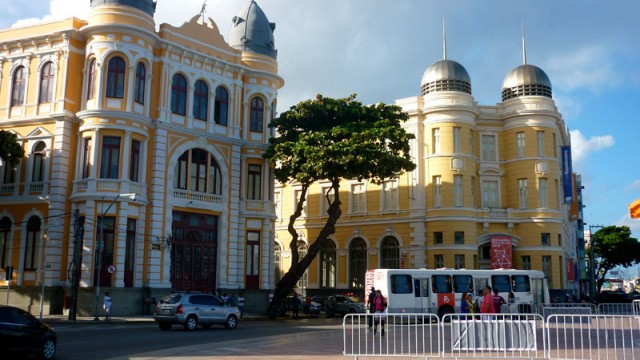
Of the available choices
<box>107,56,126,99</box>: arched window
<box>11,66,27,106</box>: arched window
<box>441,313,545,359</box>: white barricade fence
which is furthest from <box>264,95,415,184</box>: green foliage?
<box>441,313,545,359</box>: white barricade fence

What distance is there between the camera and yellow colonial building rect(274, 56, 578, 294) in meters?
47.6

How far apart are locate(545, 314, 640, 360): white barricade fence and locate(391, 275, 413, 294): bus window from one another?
1699 cm

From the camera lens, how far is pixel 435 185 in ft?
158

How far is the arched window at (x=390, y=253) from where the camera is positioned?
164ft

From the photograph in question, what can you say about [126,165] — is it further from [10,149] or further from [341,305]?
[341,305]

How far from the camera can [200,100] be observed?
128 ft

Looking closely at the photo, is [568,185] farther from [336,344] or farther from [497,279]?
[336,344]

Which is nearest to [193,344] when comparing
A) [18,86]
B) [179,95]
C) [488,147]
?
[179,95]

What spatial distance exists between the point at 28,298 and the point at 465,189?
29.4 meters

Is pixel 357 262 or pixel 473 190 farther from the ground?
pixel 473 190

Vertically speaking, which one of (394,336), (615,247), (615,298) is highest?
(615,247)

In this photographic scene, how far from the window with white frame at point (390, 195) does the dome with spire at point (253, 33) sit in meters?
14.1

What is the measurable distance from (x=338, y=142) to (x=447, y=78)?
1712 cm

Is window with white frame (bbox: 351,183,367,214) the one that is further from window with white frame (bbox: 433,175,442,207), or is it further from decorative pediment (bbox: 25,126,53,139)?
decorative pediment (bbox: 25,126,53,139)
